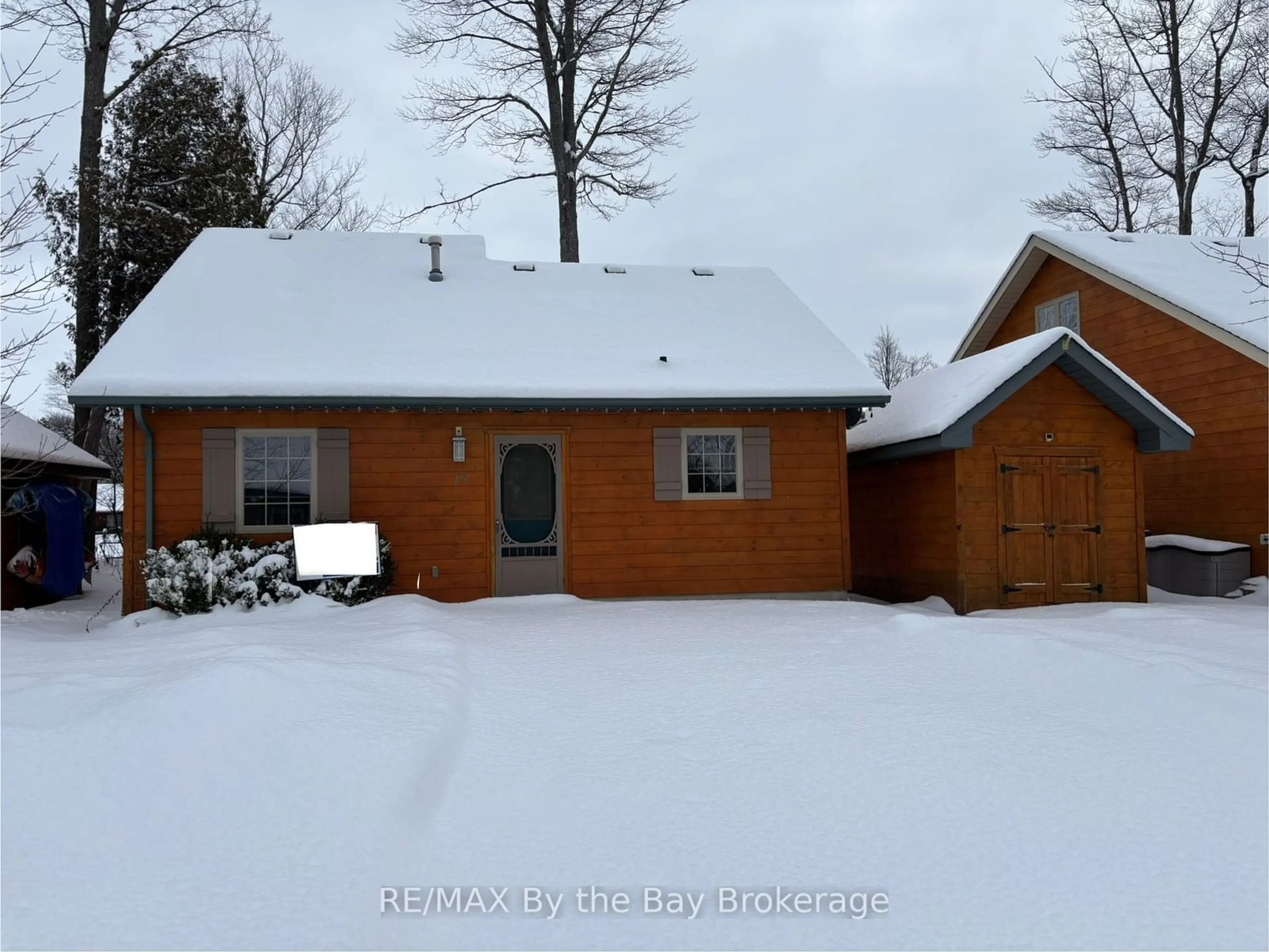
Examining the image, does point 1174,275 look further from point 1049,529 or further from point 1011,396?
point 1049,529

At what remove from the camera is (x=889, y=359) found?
1636 inches

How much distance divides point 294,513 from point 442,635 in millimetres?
3615

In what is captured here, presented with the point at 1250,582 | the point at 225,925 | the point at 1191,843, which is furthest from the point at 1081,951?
the point at 1250,582

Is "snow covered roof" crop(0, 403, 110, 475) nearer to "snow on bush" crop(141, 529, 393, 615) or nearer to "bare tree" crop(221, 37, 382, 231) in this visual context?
"snow on bush" crop(141, 529, 393, 615)

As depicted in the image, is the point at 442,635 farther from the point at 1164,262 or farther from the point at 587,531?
the point at 1164,262

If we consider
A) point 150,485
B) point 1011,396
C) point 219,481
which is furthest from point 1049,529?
point 150,485

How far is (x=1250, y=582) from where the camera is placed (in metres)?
11.4

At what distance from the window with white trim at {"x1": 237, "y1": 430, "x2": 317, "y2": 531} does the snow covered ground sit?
10.8ft

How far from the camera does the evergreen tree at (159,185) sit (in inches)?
595

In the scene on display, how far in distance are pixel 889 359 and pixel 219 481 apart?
36.6m

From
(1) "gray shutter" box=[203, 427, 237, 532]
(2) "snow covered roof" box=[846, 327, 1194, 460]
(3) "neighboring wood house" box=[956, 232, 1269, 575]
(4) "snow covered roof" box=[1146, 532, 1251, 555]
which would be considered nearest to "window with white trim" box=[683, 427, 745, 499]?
(2) "snow covered roof" box=[846, 327, 1194, 460]

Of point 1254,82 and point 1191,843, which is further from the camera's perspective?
point 1254,82

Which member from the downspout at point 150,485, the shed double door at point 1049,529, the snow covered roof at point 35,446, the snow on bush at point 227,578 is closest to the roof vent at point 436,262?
the downspout at point 150,485

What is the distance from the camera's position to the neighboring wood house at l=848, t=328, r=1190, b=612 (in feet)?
32.3
